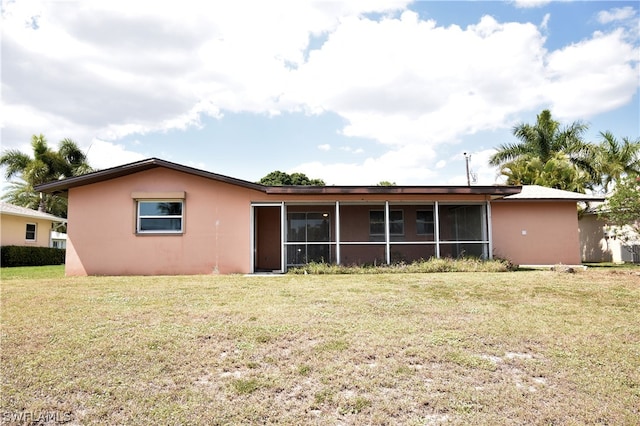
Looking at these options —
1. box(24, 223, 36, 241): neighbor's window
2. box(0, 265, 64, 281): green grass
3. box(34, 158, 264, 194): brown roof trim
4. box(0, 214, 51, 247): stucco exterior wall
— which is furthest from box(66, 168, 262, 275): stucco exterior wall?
box(24, 223, 36, 241): neighbor's window

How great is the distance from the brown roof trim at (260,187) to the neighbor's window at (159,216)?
4.03 feet

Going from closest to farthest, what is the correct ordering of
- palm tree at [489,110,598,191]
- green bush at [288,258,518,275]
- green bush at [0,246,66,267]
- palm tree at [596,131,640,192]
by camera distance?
green bush at [288,258,518,275]
green bush at [0,246,66,267]
palm tree at [596,131,640,192]
palm tree at [489,110,598,191]

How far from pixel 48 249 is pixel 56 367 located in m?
22.7

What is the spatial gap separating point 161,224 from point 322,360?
34.6ft

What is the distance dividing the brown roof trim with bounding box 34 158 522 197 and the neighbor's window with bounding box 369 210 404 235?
2811mm

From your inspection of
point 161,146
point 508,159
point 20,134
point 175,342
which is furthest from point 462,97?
point 20,134

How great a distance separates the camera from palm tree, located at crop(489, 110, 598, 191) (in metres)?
23.4

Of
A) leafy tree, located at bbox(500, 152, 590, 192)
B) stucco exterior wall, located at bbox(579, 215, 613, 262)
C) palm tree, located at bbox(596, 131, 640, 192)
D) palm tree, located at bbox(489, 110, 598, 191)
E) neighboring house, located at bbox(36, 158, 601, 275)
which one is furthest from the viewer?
palm tree, located at bbox(489, 110, 598, 191)

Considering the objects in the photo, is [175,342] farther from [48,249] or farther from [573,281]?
[48,249]

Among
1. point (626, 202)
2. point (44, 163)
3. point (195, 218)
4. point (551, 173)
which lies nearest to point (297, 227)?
point (195, 218)

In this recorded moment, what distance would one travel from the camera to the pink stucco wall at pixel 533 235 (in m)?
15.5

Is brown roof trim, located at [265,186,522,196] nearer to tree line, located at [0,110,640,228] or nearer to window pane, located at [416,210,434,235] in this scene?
window pane, located at [416,210,434,235]

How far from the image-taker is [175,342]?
466 centimetres

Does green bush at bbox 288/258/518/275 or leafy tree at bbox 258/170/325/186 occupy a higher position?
leafy tree at bbox 258/170/325/186
